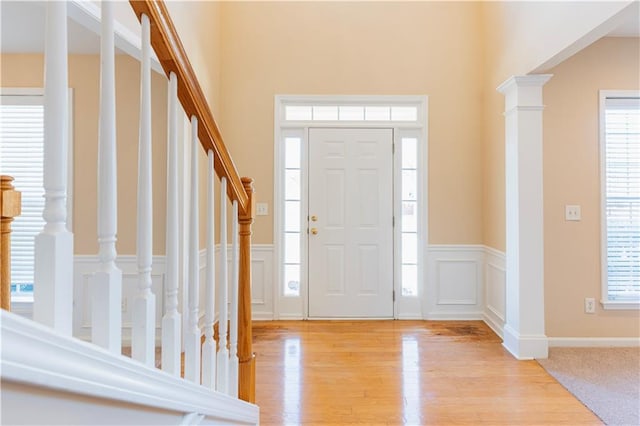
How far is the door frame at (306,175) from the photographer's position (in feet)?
12.9

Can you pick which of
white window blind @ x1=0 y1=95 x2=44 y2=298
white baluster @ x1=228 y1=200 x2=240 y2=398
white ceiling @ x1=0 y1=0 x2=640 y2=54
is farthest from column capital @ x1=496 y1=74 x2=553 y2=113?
white window blind @ x1=0 y1=95 x2=44 y2=298

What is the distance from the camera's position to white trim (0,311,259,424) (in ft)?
1.32

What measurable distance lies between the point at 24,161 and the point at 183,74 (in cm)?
275

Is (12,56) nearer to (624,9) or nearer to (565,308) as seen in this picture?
(624,9)

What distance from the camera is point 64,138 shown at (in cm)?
53

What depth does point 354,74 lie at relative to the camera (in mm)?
3926

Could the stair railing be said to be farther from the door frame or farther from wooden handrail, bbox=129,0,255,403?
the door frame

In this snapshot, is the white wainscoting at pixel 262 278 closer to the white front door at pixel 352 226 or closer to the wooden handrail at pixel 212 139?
the white front door at pixel 352 226

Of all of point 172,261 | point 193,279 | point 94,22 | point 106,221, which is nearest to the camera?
point 106,221

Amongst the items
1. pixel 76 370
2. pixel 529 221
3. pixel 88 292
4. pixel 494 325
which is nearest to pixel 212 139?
pixel 76 370

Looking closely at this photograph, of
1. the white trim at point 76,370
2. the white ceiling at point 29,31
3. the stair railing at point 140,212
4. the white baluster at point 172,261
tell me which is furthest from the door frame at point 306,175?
the white trim at point 76,370

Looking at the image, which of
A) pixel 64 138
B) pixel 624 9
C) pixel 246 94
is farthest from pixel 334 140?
pixel 64 138

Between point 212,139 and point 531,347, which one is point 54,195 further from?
point 531,347

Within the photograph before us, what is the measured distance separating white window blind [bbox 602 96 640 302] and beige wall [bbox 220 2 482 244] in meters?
1.07
